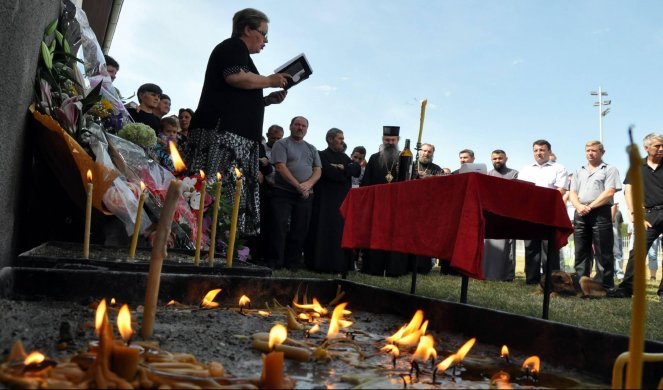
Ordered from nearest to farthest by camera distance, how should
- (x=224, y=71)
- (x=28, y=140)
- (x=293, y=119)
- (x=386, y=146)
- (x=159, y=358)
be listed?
1. (x=159, y=358)
2. (x=28, y=140)
3. (x=224, y=71)
4. (x=293, y=119)
5. (x=386, y=146)

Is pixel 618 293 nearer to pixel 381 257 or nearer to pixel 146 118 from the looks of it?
pixel 381 257

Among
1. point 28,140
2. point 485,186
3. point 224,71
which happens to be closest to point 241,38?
point 224,71

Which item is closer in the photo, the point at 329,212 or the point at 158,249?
the point at 158,249

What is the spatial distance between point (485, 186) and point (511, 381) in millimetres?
1676

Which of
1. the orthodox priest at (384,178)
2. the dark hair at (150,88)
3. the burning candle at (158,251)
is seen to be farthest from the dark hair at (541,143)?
the burning candle at (158,251)

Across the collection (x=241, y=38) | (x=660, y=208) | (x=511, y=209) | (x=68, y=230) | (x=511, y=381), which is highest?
(x=241, y=38)

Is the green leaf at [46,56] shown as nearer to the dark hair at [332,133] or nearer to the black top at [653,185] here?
the dark hair at [332,133]

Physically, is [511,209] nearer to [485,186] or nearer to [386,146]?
[485,186]

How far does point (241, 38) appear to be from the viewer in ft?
15.3

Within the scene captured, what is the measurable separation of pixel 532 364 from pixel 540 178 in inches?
271

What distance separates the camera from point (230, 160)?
4.59 m

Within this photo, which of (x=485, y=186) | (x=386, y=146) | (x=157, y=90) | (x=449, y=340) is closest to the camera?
(x=449, y=340)

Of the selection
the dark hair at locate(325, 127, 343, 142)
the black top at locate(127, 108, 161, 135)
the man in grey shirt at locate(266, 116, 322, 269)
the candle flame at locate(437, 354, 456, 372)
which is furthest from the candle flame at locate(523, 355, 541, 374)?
the dark hair at locate(325, 127, 343, 142)

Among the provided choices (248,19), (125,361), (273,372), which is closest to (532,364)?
(273,372)
